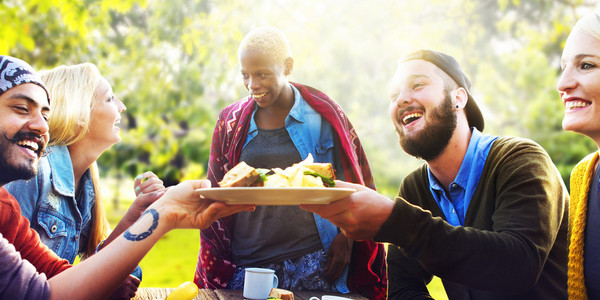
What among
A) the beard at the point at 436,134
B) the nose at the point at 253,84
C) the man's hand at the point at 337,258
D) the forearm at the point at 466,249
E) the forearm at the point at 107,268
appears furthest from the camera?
the nose at the point at 253,84

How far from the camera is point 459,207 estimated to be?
2643 millimetres

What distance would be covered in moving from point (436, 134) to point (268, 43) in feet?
3.89

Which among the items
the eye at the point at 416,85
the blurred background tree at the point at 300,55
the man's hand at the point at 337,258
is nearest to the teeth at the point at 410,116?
the eye at the point at 416,85

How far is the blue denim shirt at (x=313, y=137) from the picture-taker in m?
3.08

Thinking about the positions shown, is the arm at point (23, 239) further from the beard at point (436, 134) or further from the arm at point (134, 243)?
the beard at point (436, 134)

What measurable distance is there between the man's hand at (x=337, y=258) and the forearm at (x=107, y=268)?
121cm

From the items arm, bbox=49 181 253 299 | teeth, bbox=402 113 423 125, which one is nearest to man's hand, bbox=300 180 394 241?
arm, bbox=49 181 253 299

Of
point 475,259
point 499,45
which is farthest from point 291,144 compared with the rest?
point 499,45

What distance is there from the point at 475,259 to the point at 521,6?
29.6ft

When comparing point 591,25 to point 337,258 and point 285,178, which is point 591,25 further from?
point 337,258

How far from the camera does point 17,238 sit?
2121 mm

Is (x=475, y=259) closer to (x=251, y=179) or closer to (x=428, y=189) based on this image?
(x=428, y=189)

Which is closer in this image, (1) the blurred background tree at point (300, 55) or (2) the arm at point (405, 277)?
(2) the arm at point (405, 277)

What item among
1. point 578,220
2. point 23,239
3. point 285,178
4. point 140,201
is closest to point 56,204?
point 140,201
